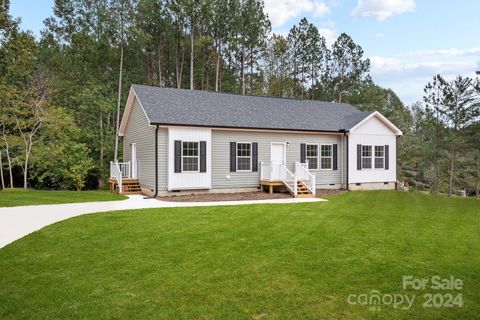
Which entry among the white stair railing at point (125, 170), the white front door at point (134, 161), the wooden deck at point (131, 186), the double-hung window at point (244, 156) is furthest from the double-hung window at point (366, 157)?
the white stair railing at point (125, 170)

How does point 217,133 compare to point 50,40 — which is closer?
point 217,133

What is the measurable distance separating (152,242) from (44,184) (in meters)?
18.8

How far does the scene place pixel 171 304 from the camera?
428 centimetres

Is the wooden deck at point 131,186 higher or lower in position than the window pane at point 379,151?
lower

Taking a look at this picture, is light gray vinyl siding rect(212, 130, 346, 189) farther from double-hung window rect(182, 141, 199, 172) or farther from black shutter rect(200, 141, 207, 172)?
double-hung window rect(182, 141, 199, 172)

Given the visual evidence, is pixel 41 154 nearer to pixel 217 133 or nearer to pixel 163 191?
pixel 163 191

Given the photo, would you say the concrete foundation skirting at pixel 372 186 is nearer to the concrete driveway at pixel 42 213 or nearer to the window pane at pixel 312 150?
the window pane at pixel 312 150

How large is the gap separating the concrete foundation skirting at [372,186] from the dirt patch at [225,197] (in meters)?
4.61

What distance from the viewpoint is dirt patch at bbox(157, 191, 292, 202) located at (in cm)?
1427

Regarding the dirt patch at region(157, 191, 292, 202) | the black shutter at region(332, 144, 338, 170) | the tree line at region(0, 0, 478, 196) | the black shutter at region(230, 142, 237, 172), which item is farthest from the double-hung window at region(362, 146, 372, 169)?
the tree line at region(0, 0, 478, 196)

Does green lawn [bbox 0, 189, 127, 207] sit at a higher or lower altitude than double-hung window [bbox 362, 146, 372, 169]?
lower

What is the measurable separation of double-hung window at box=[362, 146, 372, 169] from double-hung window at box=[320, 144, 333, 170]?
184 cm

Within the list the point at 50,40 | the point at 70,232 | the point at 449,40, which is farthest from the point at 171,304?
the point at 50,40

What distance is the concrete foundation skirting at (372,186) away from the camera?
18.9 meters
